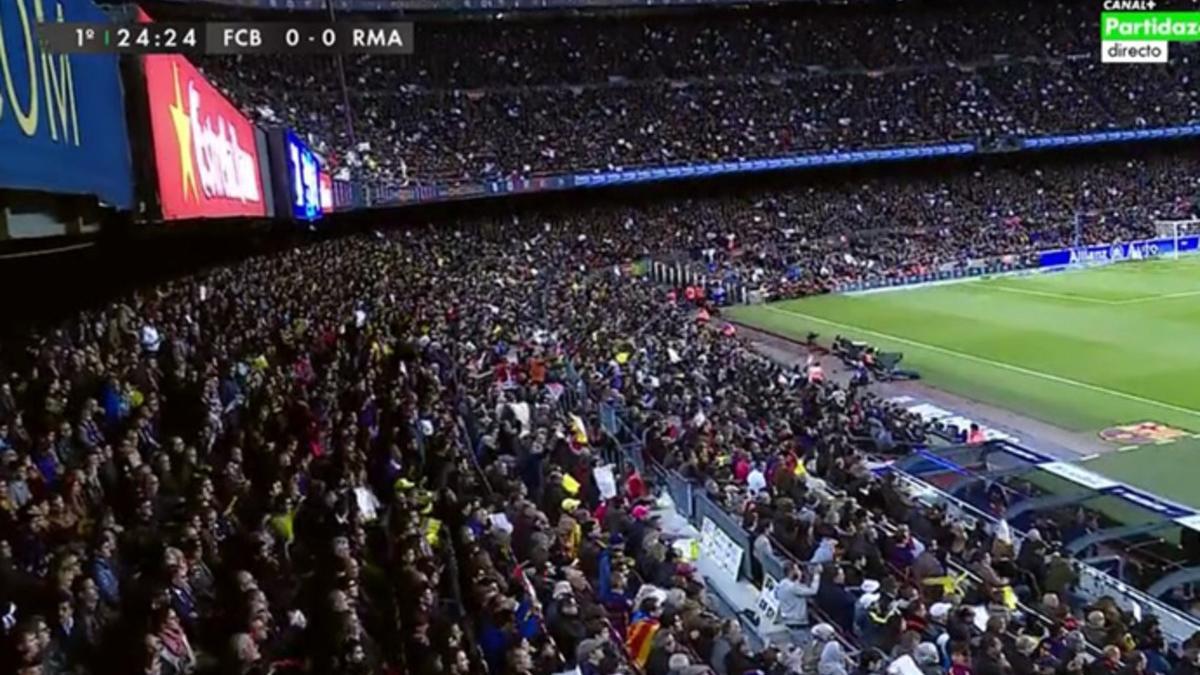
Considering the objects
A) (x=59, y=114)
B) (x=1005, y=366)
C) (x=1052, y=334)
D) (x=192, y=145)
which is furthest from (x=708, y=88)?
(x=59, y=114)

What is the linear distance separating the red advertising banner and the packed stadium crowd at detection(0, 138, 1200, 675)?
1948mm

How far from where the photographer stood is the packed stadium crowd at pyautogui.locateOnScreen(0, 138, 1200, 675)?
6.82m

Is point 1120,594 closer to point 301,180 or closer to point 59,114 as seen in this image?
point 301,180

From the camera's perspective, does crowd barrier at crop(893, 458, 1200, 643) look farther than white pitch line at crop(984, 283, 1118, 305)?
No

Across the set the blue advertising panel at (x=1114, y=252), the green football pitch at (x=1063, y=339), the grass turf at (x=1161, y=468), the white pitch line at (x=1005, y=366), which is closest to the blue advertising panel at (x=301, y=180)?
the grass turf at (x=1161, y=468)

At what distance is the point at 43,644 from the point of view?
5.46m

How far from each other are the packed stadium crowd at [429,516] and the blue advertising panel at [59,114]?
2.19 m

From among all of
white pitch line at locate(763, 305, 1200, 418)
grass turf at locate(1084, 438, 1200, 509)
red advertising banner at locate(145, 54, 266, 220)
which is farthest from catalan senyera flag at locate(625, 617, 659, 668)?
white pitch line at locate(763, 305, 1200, 418)

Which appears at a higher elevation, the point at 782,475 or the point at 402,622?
the point at 402,622

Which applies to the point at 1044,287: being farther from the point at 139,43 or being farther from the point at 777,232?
the point at 139,43

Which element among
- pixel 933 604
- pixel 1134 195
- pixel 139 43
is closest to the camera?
pixel 139 43

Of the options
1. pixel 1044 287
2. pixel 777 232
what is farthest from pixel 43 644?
pixel 777 232

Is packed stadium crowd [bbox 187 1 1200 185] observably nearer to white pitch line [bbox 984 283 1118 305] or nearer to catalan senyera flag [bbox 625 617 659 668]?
white pitch line [bbox 984 283 1118 305]

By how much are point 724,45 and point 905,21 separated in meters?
10.6
